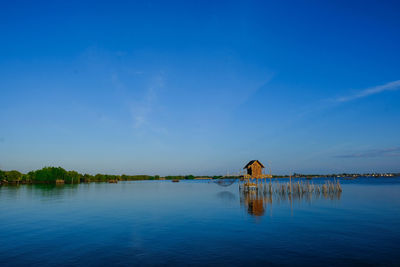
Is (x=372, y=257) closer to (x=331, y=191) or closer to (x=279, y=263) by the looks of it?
(x=279, y=263)

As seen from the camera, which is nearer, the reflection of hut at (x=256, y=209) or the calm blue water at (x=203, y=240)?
the calm blue water at (x=203, y=240)

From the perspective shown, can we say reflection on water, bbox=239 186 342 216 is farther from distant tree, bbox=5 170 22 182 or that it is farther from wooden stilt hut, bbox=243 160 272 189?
distant tree, bbox=5 170 22 182

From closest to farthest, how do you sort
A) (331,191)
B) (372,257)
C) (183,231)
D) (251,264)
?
(251,264) < (372,257) < (183,231) < (331,191)

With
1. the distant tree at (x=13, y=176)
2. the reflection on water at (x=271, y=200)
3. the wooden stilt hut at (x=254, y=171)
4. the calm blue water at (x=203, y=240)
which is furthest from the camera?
the distant tree at (x=13, y=176)

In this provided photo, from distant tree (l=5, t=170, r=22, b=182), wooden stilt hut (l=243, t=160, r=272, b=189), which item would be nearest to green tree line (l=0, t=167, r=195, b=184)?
distant tree (l=5, t=170, r=22, b=182)

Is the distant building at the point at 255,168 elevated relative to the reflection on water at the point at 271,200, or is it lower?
elevated

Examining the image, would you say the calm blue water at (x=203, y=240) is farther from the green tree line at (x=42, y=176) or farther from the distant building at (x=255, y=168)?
the green tree line at (x=42, y=176)

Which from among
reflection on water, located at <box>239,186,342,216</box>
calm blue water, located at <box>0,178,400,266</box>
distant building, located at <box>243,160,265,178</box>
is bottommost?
reflection on water, located at <box>239,186,342,216</box>

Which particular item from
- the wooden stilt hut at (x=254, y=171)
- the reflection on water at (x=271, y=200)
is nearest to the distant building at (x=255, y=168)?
the wooden stilt hut at (x=254, y=171)

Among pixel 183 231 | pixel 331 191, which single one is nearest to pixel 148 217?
pixel 183 231

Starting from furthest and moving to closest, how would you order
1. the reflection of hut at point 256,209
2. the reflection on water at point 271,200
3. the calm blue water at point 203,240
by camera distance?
the reflection on water at point 271,200 → the reflection of hut at point 256,209 → the calm blue water at point 203,240

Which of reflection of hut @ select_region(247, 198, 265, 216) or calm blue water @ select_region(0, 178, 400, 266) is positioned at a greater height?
calm blue water @ select_region(0, 178, 400, 266)

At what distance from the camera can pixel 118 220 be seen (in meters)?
25.1

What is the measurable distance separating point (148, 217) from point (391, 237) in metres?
21.2
